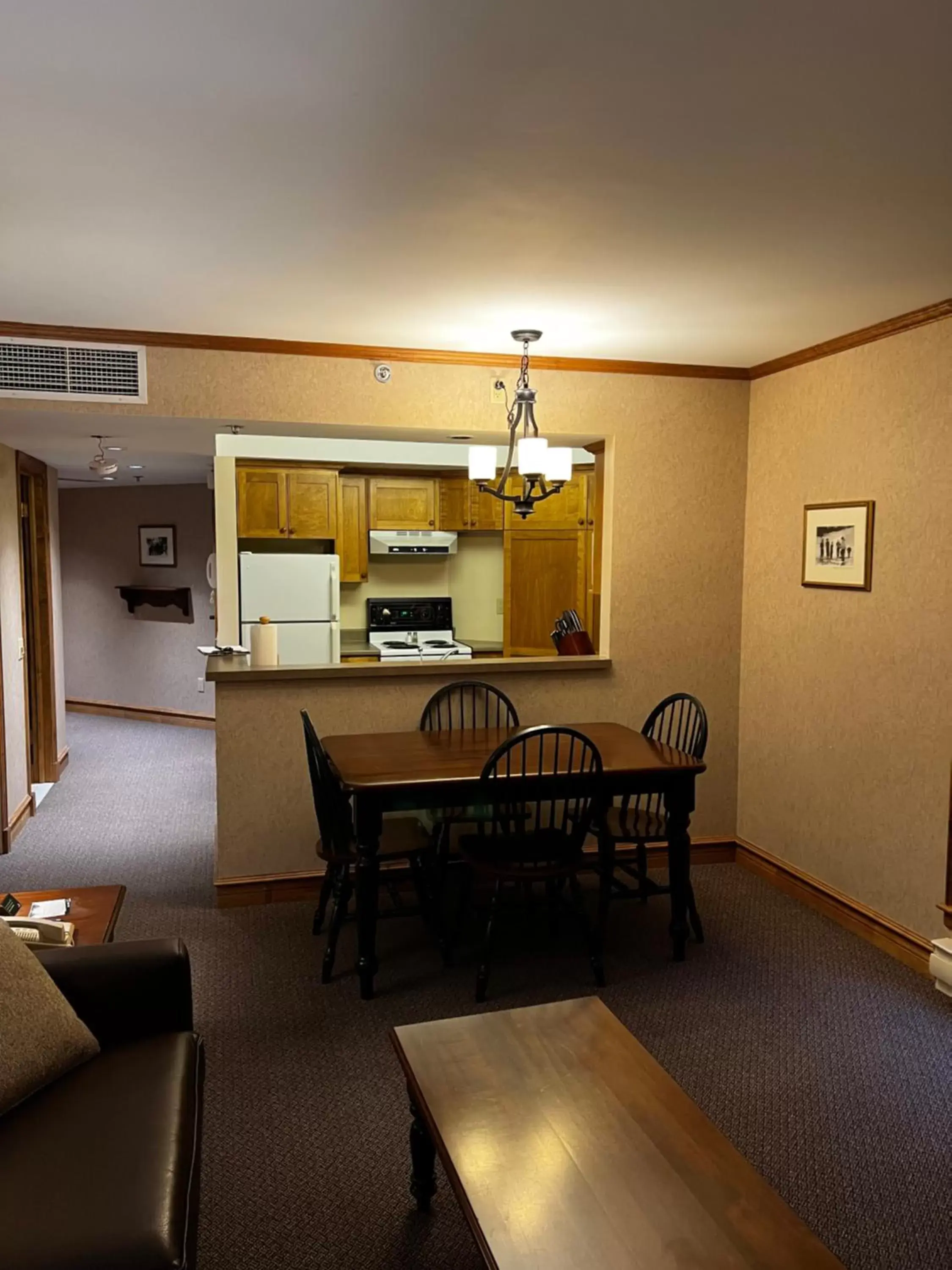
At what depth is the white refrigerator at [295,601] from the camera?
6.01m

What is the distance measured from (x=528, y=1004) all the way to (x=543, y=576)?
12.6 ft

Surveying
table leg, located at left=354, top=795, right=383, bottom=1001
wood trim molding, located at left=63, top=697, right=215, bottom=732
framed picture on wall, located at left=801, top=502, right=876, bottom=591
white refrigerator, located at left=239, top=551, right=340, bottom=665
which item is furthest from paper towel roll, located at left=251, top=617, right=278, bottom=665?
wood trim molding, located at left=63, top=697, right=215, bottom=732

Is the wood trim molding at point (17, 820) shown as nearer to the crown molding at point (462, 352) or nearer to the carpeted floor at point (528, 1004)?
the carpeted floor at point (528, 1004)

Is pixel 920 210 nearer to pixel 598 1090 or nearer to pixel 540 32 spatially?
pixel 540 32

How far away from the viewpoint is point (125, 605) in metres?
8.93

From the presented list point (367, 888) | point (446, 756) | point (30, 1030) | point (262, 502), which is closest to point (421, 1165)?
point (30, 1030)

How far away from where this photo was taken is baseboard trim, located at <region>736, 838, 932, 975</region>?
3.58 m

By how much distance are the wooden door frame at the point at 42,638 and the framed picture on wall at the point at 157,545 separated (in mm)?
2097

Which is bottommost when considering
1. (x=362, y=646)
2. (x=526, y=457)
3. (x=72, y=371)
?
(x=362, y=646)

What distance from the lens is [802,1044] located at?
119 inches

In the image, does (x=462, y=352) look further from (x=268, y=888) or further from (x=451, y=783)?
(x=268, y=888)

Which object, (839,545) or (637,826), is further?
(839,545)

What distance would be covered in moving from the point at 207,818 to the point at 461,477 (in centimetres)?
290

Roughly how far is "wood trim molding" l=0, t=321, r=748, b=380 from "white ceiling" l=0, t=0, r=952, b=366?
11.0 inches
